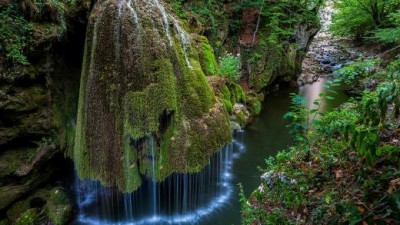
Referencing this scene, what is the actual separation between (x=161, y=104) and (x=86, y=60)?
5.93 ft

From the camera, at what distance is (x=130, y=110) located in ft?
17.1

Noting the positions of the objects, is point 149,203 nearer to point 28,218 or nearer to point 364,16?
point 28,218

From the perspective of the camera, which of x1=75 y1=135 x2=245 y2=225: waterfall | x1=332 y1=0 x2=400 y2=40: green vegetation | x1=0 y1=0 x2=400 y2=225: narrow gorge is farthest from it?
x1=332 y1=0 x2=400 y2=40: green vegetation

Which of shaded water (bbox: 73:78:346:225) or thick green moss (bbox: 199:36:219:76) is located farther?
thick green moss (bbox: 199:36:219:76)

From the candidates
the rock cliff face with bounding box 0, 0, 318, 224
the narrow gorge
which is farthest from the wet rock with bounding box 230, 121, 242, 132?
the rock cliff face with bounding box 0, 0, 318, 224

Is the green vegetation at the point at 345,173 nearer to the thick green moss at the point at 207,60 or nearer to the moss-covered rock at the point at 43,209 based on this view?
the thick green moss at the point at 207,60

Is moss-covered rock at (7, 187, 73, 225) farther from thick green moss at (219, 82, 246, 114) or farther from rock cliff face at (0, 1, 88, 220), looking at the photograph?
thick green moss at (219, 82, 246, 114)

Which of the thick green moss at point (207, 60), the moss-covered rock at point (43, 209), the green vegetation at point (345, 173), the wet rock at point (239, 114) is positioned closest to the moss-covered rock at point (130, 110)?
the moss-covered rock at point (43, 209)

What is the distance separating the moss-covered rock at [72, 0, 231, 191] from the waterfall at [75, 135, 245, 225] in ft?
3.12

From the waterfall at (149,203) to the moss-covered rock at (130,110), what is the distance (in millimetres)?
951

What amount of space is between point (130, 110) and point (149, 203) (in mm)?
2392

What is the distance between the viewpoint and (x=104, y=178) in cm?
535

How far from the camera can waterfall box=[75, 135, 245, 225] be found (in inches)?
242

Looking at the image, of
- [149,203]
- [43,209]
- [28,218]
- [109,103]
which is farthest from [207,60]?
[28,218]
